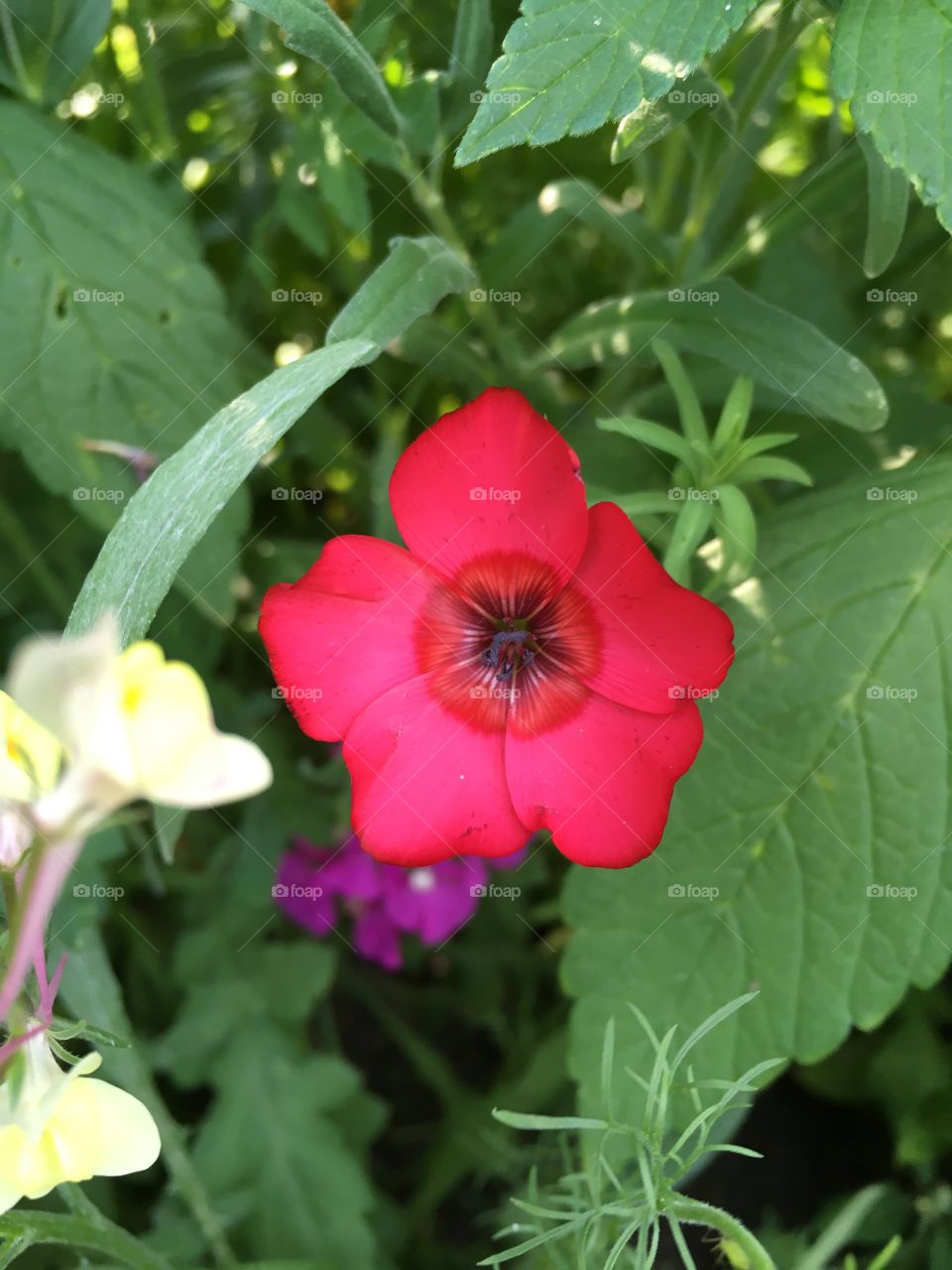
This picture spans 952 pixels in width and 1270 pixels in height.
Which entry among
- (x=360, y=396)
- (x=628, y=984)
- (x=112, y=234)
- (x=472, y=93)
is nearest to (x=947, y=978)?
(x=628, y=984)

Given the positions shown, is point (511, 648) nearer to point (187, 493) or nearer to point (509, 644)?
point (509, 644)

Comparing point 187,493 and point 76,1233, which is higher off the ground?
point 187,493

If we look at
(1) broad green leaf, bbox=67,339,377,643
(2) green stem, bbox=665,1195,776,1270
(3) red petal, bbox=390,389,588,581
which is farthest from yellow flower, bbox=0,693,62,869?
(2) green stem, bbox=665,1195,776,1270

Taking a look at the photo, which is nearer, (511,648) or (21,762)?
(21,762)

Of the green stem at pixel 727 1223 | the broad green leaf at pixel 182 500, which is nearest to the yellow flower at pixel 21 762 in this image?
the broad green leaf at pixel 182 500

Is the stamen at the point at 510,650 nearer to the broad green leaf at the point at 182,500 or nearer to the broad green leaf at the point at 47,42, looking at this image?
the broad green leaf at the point at 182,500

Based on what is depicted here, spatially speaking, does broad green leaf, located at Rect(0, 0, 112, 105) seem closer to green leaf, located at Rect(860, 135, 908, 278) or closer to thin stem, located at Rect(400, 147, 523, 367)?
thin stem, located at Rect(400, 147, 523, 367)

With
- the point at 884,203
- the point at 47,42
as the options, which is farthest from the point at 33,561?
→ the point at 884,203

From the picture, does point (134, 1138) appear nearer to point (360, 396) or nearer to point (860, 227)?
point (360, 396)
